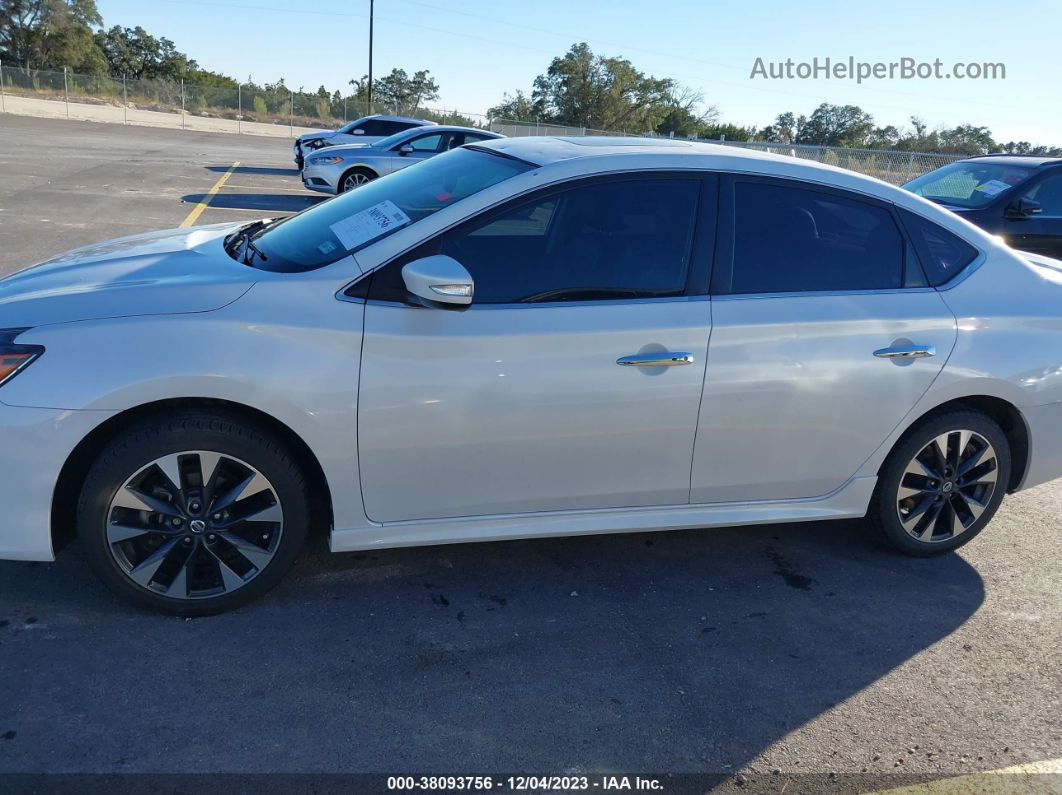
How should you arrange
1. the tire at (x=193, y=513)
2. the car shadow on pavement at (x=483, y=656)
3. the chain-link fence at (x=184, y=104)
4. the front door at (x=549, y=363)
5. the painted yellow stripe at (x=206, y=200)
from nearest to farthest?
1. the car shadow on pavement at (x=483, y=656)
2. the tire at (x=193, y=513)
3. the front door at (x=549, y=363)
4. the painted yellow stripe at (x=206, y=200)
5. the chain-link fence at (x=184, y=104)

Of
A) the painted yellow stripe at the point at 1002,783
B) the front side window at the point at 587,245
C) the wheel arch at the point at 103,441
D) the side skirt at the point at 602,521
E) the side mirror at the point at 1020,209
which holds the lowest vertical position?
the painted yellow stripe at the point at 1002,783

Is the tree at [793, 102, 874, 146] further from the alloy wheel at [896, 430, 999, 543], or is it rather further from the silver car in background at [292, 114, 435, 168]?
the alloy wheel at [896, 430, 999, 543]

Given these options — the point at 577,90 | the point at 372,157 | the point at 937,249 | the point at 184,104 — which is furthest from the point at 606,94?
the point at 937,249

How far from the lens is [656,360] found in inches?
131

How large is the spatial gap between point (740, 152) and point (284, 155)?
25470 millimetres

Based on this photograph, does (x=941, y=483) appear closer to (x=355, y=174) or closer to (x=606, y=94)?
(x=355, y=174)

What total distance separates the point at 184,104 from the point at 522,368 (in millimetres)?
51123

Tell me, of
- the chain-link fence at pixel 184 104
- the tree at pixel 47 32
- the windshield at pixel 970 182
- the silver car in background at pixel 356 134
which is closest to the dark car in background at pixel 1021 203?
the windshield at pixel 970 182

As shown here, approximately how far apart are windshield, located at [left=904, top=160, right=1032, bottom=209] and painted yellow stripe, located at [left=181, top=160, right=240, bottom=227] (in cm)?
902

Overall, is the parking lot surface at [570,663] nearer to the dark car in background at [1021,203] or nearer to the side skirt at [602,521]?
the side skirt at [602,521]

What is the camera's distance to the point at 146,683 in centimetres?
285

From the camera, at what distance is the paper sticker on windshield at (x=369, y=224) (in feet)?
10.9

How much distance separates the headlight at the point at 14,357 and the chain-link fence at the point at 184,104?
4036 cm

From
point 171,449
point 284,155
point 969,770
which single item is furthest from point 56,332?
point 284,155
